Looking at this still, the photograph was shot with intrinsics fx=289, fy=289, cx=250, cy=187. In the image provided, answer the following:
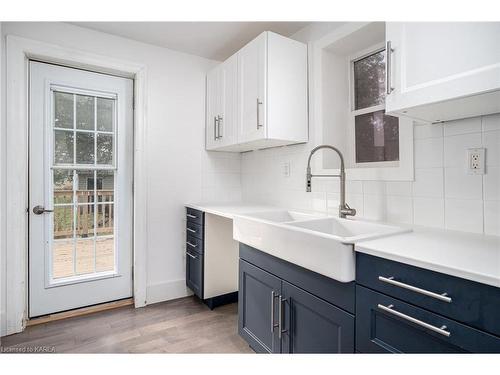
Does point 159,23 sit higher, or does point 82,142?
point 159,23

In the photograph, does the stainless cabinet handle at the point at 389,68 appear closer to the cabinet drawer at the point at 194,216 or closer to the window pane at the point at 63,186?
the cabinet drawer at the point at 194,216

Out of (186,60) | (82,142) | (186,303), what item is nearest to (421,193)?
(186,303)

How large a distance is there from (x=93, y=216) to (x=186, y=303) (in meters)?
1.12

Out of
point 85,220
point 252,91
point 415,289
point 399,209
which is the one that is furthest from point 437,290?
point 85,220

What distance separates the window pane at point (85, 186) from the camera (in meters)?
2.42

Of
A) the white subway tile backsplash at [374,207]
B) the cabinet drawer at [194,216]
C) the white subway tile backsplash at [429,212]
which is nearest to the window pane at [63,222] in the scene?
the cabinet drawer at [194,216]

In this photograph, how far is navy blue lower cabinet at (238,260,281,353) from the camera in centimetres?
153

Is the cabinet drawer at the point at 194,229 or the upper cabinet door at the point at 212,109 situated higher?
the upper cabinet door at the point at 212,109

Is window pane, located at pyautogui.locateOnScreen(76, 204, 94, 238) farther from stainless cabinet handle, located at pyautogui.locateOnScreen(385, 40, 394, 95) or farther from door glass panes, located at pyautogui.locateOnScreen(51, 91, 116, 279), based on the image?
stainless cabinet handle, located at pyautogui.locateOnScreen(385, 40, 394, 95)

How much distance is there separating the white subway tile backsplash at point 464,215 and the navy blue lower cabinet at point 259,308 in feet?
2.97

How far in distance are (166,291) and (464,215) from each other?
7.71 ft

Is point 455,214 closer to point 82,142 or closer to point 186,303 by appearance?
point 186,303

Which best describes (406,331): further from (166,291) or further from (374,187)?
(166,291)
